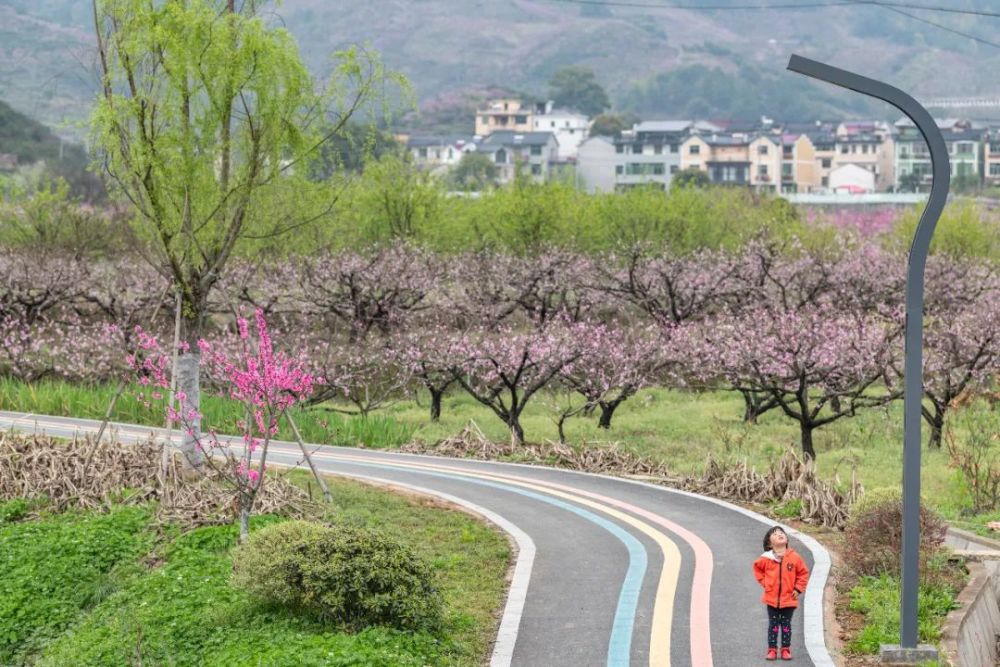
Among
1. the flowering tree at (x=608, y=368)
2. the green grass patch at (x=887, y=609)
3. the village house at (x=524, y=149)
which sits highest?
the village house at (x=524, y=149)

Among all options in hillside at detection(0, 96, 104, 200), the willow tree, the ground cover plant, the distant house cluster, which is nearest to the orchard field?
the willow tree

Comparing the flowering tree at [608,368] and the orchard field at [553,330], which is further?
the flowering tree at [608,368]

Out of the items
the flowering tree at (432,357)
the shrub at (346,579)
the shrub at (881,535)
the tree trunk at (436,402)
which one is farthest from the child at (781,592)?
the tree trunk at (436,402)

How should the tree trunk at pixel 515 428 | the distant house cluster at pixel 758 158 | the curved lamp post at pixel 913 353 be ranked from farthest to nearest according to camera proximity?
1. the distant house cluster at pixel 758 158
2. the tree trunk at pixel 515 428
3. the curved lamp post at pixel 913 353

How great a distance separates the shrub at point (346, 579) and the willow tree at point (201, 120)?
6665mm

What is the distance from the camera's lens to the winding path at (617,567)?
12383 mm

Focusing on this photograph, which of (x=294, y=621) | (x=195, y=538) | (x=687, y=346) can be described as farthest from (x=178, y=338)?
(x=687, y=346)

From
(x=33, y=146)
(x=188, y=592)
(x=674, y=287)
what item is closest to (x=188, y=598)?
(x=188, y=592)

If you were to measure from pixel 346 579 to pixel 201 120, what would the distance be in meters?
9.37

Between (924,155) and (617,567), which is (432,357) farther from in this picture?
(924,155)

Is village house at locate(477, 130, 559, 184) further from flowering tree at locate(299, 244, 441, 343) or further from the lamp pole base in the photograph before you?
the lamp pole base

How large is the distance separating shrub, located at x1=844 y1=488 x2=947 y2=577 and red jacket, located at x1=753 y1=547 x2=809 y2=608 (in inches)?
97.1

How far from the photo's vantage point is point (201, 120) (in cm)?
1927

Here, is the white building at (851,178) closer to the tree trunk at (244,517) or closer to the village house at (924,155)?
the village house at (924,155)
